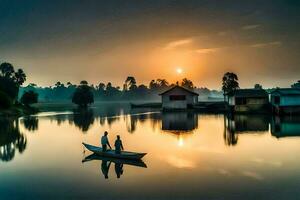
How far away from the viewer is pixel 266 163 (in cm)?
2255

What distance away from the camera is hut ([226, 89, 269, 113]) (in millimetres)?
70681

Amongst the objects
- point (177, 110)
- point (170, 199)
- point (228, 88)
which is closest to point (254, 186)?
point (170, 199)

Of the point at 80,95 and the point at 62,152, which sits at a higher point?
the point at 80,95

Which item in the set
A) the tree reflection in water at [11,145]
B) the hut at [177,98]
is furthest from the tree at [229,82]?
the tree reflection in water at [11,145]

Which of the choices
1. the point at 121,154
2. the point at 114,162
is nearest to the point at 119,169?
the point at 114,162

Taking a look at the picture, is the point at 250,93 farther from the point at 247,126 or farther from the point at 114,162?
the point at 114,162

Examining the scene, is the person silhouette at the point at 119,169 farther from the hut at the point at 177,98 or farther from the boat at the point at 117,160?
the hut at the point at 177,98

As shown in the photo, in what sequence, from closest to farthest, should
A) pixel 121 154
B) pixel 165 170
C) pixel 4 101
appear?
pixel 165 170 → pixel 121 154 → pixel 4 101

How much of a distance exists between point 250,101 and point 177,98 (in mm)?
21416

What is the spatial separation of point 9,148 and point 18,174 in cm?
1143

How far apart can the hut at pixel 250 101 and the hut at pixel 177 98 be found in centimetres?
1682

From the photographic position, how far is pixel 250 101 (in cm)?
7150

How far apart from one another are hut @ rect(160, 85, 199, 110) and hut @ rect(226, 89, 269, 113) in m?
16.8

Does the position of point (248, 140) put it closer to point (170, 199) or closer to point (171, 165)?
point (171, 165)
